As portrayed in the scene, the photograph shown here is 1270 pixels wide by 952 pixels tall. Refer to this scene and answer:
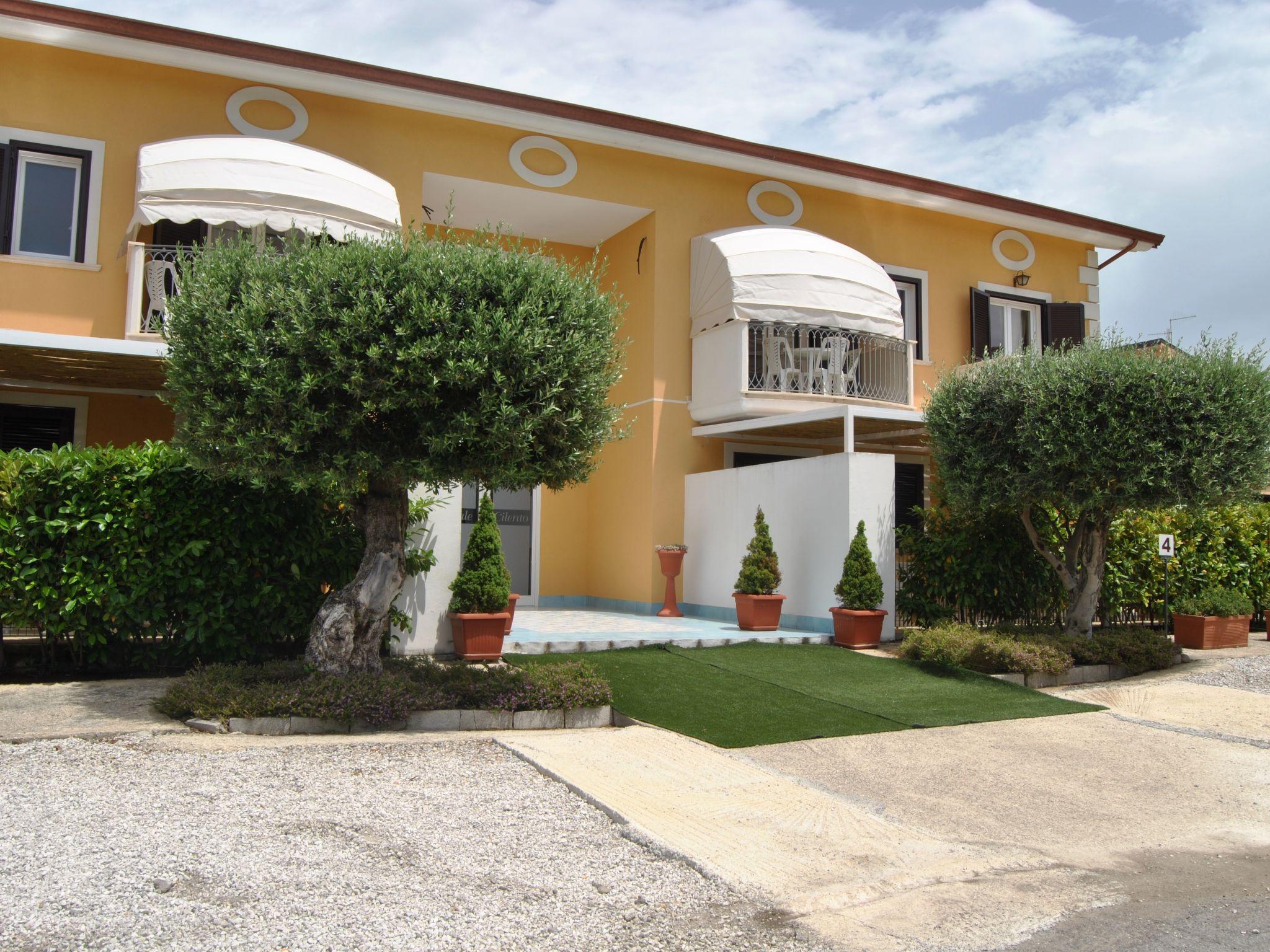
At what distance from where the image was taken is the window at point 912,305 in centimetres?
1894

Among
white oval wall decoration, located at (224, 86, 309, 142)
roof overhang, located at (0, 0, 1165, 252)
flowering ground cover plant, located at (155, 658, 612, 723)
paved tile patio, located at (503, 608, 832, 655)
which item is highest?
roof overhang, located at (0, 0, 1165, 252)

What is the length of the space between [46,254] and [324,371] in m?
7.83

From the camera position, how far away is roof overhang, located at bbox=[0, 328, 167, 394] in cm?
1152

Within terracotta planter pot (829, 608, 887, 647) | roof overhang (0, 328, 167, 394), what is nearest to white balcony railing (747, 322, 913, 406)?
terracotta planter pot (829, 608, 887, 647)

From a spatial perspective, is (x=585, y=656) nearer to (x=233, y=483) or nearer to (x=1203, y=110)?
(x=233, y=483)

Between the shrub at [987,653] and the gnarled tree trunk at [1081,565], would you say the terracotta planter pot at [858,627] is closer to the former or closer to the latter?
the shrub at [987,653]

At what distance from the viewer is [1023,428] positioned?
482 inches

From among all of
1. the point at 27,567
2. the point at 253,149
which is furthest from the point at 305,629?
the point at 253,149

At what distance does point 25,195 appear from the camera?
13211 mm

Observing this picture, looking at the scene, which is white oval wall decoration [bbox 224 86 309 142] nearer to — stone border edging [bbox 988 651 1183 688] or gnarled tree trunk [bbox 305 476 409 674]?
gnarled tree trunk [bbox 305 476 409 674]

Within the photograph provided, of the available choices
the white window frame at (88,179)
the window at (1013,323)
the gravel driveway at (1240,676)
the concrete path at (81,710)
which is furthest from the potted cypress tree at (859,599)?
the white window frame at (88,179)

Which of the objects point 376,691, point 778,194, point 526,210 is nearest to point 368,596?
point 376,691

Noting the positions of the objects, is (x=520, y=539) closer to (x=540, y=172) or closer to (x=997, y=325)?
(x=540, y=172)

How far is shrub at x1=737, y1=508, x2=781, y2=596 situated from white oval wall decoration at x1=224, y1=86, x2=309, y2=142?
28.3 ft
